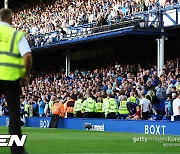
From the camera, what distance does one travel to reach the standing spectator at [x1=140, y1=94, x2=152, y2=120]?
74.6ft

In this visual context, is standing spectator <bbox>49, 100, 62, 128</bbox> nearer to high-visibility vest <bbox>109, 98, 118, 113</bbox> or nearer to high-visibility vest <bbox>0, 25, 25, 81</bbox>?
high-visibility vest <bbox>109, 98, 118, 113</bbox>

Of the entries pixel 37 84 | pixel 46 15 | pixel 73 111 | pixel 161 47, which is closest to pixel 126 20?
pixel 161 47

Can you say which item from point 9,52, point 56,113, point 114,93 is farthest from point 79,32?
point 9,52

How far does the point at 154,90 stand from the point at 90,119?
336 centimetres

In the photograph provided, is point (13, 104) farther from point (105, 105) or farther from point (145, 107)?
point (105, 105)

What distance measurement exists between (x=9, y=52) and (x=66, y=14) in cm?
3156

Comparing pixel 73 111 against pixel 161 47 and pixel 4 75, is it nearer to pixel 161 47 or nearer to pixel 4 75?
pixel 161 47

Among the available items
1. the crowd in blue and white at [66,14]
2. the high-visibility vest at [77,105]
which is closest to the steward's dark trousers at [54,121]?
the high-visibility vest at [77,105]

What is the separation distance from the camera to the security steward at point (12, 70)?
27.6 feet

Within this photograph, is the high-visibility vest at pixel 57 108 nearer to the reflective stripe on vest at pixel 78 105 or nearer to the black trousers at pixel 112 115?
the reflective stripe on vest at pixel 78 105

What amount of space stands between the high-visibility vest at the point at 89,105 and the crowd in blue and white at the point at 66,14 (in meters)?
6.42

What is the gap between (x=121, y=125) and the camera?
23.2 metres

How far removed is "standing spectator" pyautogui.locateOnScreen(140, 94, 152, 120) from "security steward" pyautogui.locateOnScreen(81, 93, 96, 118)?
10.8 feet

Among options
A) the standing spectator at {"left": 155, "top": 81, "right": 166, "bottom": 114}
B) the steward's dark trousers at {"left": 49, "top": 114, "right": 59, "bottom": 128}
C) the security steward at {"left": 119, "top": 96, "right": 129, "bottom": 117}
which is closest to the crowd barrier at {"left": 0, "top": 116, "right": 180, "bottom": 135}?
the steward's dark trousers at {"left": 49, "top": 114, "right": 59, "bottom": 128}
